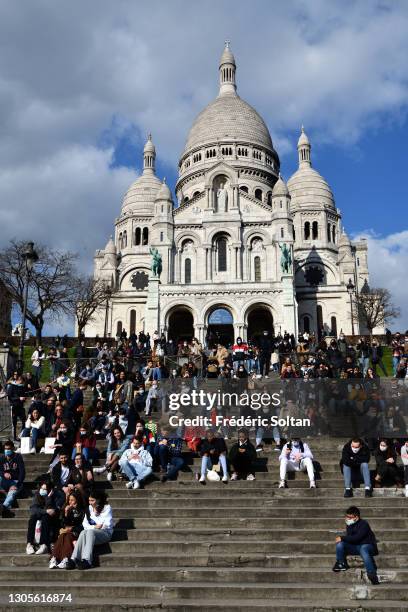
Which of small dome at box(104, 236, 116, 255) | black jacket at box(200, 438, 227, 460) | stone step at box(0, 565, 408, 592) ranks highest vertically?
small dome at box(104, 236, 116, 255)

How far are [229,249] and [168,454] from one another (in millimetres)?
38044

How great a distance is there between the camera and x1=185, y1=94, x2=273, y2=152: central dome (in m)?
69.2

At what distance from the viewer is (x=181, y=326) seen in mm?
49156

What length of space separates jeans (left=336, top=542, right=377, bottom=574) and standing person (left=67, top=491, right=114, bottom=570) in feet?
13.1

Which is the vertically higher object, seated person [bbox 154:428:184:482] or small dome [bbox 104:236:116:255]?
small dome [bbox 104:236:116:255]

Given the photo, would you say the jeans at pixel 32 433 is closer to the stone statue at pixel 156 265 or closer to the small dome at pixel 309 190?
the stone statue at pixel 156 265

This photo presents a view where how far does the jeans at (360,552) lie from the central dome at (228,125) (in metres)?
63.6

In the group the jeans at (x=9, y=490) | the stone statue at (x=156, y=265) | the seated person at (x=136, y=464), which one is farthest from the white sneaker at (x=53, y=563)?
the stone statue at (x=156, y=265)

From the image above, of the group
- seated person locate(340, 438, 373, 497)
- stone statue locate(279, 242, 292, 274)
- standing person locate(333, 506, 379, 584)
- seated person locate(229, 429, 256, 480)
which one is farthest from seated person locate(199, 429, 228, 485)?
stone statue locate(279, 242, 292, 274)

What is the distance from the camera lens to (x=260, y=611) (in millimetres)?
8086

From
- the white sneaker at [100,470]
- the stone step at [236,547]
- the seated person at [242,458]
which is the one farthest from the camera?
the white sneaker at [100,470]

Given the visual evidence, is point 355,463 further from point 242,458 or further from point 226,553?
point 226,553

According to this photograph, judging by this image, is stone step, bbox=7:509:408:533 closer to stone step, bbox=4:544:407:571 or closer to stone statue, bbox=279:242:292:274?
stone step, bbox=4:544:407:571

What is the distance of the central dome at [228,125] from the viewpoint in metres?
69.2
